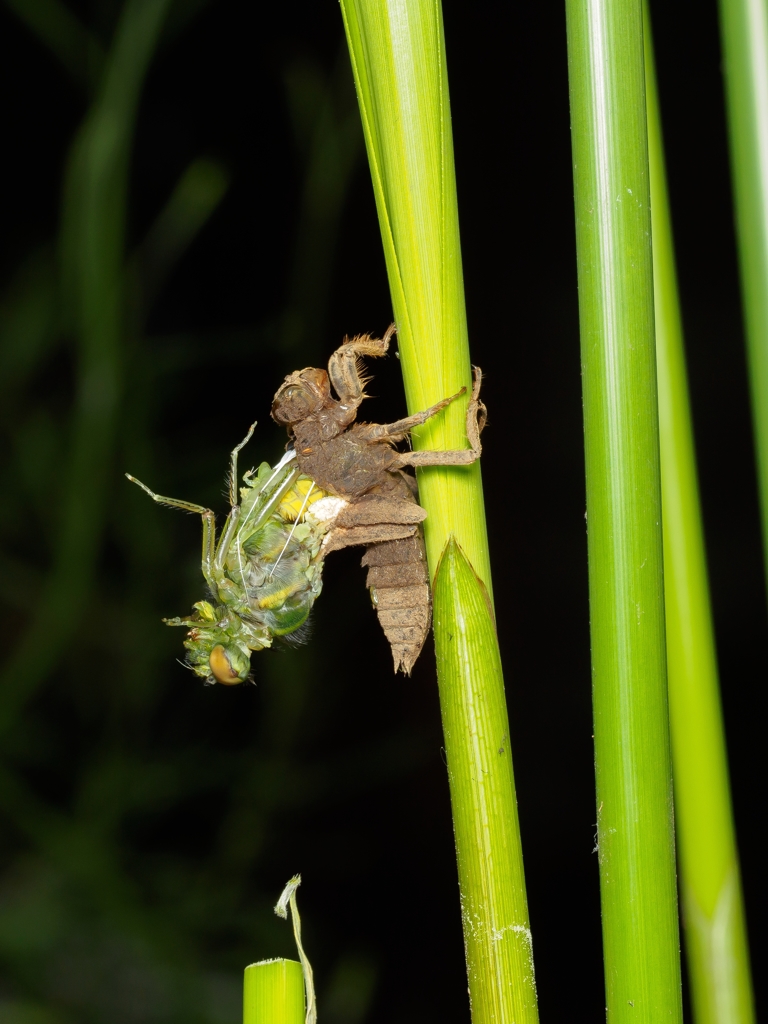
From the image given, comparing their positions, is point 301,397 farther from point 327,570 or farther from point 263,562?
point 327,570

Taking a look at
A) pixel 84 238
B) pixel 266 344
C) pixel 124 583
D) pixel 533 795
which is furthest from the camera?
pixel 533 795

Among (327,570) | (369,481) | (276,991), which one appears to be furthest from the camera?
(327,570)

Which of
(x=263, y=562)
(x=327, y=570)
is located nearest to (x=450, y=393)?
(x=263, y=562)

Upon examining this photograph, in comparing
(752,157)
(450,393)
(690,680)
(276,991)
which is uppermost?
(752,157)

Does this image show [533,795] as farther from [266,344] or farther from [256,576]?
[256,576]

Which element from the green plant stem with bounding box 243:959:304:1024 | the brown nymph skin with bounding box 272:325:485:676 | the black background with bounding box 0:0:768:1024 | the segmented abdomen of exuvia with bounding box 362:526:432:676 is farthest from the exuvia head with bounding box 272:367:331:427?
the black background with bounding box 0:0:768:1024

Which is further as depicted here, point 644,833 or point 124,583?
point 124,583

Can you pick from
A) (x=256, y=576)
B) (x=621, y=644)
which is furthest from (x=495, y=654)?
(x=256, y=576)
